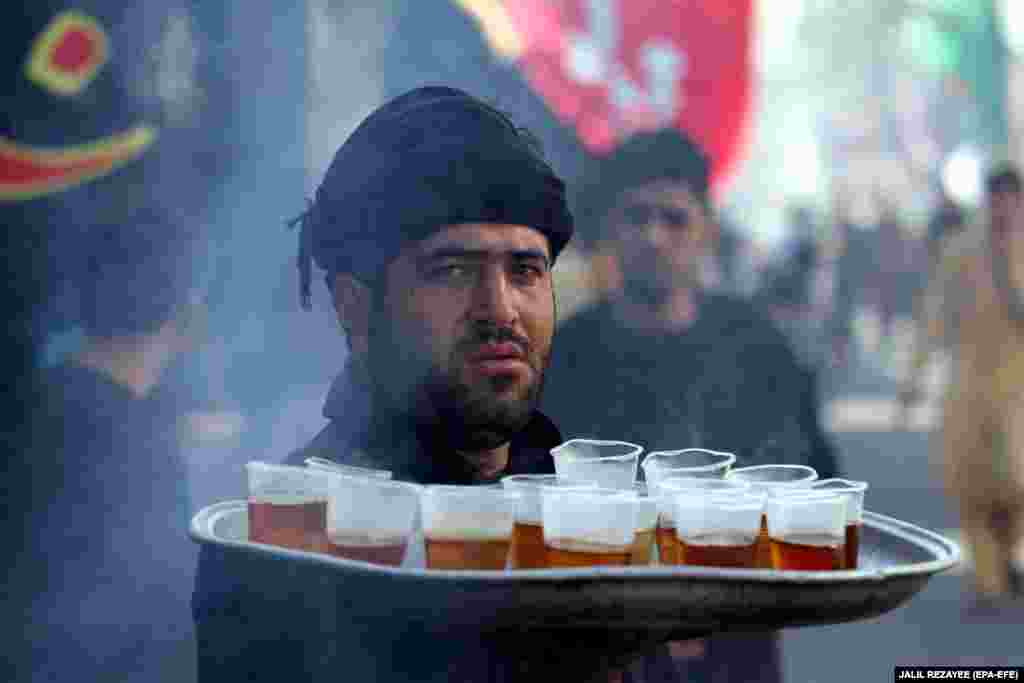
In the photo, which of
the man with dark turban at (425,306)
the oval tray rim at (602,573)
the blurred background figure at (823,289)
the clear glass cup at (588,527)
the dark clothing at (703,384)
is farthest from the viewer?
the blurred background figure at (823,289)

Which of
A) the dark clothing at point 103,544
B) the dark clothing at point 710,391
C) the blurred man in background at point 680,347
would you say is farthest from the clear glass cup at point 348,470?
the blurred man in background at point 680,347

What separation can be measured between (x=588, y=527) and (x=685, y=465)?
34 cm

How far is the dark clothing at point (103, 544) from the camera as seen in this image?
2357 millimetres

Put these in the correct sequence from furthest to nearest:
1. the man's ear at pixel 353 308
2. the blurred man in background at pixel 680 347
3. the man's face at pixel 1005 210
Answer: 1. the man's face at pixel 1005 210
2. the blurred man in background at pixel 680 347
3. the man's ear at pixel 353 308

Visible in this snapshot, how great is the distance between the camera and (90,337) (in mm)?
2490

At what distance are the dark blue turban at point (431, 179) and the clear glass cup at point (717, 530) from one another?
1.36ft

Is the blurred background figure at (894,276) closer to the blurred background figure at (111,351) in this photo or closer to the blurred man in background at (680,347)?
the blurred man in background at (680,347)

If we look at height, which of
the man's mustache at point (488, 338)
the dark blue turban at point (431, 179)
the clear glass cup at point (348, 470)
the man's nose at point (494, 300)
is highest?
the dark blue turban at point (431, 179)

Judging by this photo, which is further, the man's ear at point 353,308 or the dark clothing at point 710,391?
the dark clothing at point 710,391

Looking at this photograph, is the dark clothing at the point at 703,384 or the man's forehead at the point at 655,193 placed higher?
the man's forehead at the point at 655,193

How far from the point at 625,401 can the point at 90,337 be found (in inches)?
39.3

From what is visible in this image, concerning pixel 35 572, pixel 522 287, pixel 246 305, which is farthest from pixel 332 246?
pixel 35 572

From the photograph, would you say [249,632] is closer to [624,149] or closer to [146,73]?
[146,73]

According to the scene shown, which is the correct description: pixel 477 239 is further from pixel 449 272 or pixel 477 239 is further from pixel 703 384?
pixel 703 384
